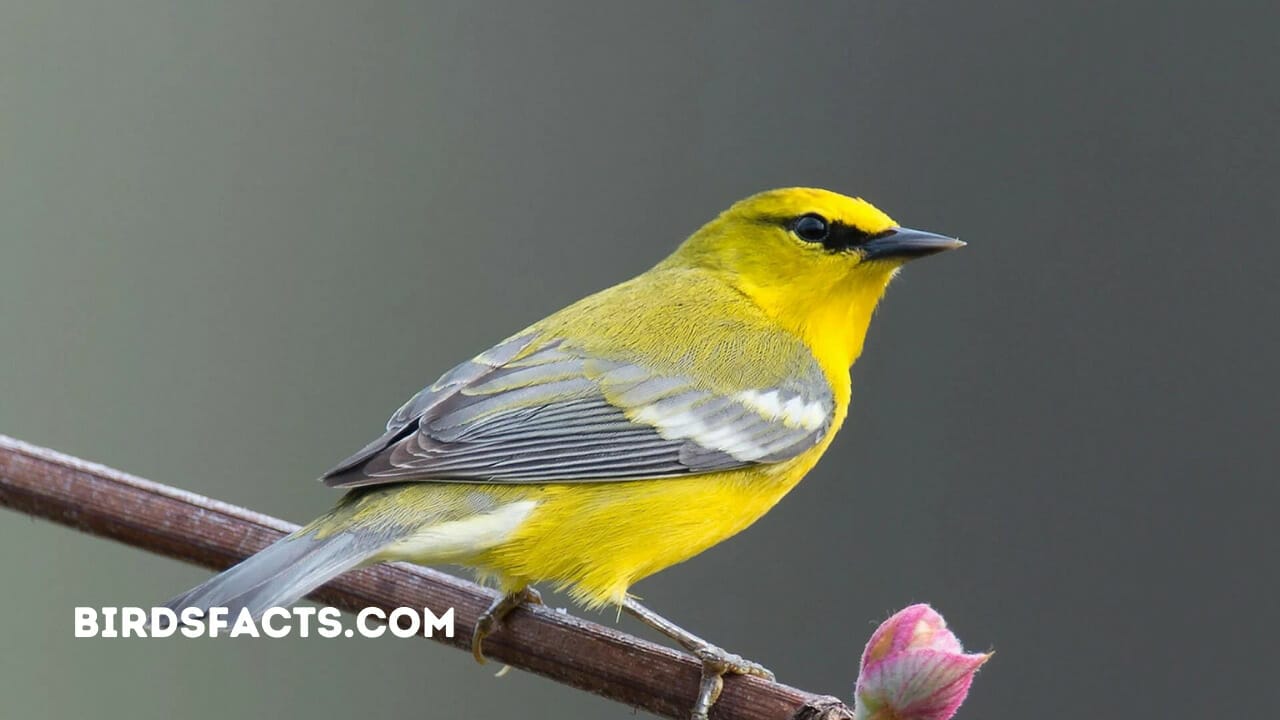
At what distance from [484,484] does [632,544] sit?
28 centimetres

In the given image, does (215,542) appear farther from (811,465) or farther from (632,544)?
(811,465)

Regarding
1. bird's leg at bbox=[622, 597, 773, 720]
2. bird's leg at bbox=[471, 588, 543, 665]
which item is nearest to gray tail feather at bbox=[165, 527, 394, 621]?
bird's leg at bbox=[471, 588, 543, 665]

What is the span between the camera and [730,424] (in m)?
2.59

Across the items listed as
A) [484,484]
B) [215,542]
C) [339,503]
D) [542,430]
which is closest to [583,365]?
[542,430]

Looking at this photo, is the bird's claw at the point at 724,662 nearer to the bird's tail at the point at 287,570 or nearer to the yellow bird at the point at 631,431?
the yellow bird at the point at 631,431

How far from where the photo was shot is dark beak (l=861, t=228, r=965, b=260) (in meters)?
2.67

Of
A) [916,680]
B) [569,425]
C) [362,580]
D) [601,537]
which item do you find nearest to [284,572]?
[362,580]

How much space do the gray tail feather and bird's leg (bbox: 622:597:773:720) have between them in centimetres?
54

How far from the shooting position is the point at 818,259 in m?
2.92

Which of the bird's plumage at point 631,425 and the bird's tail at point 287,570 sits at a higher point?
the bird's plumage at point 631,425

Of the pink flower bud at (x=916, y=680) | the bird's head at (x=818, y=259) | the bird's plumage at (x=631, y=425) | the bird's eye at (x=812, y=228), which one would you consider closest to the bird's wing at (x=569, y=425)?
the bird's plumage at (x=631, y=425)

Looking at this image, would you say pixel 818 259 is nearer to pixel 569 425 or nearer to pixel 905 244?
pixel 905 244

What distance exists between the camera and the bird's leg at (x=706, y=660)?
6.25 feet

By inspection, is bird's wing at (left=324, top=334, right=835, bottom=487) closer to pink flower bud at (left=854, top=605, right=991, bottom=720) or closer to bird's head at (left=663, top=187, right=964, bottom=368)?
bird's head at (left=663, top=187, right=964, bottom=368)
